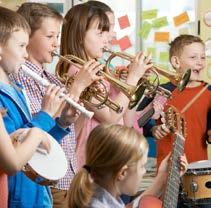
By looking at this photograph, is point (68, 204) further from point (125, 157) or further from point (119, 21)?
point (119, 21)

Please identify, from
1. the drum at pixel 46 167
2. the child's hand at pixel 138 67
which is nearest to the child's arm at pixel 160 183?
the child's hand at pixel 138 67

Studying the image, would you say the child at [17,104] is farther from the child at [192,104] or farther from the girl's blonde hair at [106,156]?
the child at [192,104]

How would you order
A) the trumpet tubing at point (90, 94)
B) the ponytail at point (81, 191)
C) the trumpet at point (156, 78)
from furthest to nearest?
the trumpet at point (156, 78), the trumpet tubing at point (90, 94), the ponytail at point (81, 191)

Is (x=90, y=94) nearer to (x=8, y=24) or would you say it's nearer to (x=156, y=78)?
(x=156, y=78)

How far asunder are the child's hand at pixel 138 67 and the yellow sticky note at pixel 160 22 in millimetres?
2237

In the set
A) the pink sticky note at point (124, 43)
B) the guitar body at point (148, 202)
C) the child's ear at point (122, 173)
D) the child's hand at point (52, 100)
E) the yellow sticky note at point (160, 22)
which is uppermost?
the child's hand at point (52, 100)

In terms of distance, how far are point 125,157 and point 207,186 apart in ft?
4.14

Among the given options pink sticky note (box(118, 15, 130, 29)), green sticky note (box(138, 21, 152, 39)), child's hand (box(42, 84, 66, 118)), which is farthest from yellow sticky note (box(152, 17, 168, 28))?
child's hand (box(42, 84, 66, 118))

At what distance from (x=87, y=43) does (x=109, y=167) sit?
3.12 ft

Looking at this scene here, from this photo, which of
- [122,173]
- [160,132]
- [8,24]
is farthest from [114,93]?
[122,173]

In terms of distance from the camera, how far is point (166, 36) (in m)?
4.75

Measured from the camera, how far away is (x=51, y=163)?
1743 millimetres

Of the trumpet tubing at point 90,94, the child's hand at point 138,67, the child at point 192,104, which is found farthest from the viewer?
the child at point 192,104

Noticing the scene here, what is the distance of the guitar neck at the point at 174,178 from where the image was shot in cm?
213
